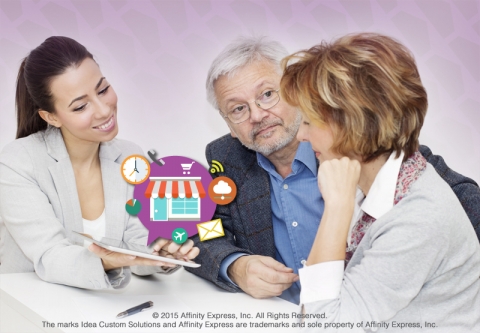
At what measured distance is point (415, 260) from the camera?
1164 mm

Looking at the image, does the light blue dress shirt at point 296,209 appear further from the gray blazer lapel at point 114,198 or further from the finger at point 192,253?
the gray blazer lapel at point 114,198

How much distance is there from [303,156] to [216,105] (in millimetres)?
A: 349

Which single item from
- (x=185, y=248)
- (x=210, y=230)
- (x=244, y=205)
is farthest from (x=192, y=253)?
(x=244, y=205)

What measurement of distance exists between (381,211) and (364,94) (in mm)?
277

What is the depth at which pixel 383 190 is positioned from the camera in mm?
1281

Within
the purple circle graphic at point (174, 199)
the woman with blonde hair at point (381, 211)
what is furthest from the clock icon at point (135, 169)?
the woman with blonde hair at point (381, 211)

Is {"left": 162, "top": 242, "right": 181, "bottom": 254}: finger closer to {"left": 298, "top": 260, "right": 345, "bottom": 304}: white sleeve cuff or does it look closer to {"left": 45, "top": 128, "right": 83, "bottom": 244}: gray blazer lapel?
{"left": 45, "top": 128, "right": 83, "bottom": 244}: gray blazer lapel

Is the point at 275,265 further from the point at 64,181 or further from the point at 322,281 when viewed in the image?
the point at 64,181

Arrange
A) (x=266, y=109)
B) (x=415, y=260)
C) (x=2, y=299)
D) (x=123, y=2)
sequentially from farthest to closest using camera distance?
1. (x=123, y=2)
2. (x=266, y=109)
3. (x=2, y=299)
4. (x=415, y=260)

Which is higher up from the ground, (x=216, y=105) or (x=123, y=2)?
(x=123, y=2)

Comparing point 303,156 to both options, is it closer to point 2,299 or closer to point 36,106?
point 36,106

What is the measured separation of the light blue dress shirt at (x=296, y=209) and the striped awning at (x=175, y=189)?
9.3 inches

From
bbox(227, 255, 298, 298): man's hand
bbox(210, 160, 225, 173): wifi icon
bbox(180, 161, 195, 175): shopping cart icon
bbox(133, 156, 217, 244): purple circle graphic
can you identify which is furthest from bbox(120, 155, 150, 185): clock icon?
bbox(227, 255, 298, 298): man's hand

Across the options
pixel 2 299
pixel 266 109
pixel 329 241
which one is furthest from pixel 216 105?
pixel 2 299
